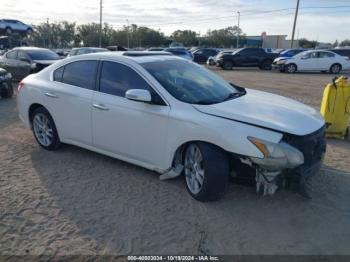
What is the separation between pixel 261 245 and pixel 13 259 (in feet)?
7.24

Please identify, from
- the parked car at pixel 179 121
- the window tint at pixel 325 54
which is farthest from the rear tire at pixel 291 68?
the parked car at pixel 179 121

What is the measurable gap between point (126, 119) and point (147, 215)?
129 cm

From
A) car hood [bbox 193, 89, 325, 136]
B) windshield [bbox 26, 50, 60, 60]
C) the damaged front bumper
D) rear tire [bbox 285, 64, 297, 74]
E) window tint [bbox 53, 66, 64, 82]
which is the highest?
window tint [bbox 53, 66, 64, 82]

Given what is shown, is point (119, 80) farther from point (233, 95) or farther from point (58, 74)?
point (233, 95)

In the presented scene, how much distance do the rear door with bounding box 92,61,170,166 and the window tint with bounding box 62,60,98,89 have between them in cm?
20

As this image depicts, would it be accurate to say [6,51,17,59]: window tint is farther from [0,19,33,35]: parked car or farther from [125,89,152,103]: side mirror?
[0,19,33,35]: parked car

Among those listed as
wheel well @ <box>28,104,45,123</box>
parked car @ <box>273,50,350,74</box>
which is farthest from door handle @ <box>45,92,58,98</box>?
parked car @ <box>273,50,350,74</box>

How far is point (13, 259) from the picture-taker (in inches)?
120

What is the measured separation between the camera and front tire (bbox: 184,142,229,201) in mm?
3799

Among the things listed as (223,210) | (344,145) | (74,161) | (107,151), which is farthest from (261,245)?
(344,145)

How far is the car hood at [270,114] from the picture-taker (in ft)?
12.2

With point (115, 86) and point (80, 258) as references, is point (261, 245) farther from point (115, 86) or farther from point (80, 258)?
point (115, 86)

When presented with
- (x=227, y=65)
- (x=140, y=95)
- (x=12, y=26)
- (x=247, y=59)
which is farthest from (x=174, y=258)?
(x=12, y=26)

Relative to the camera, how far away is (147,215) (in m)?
3.76
